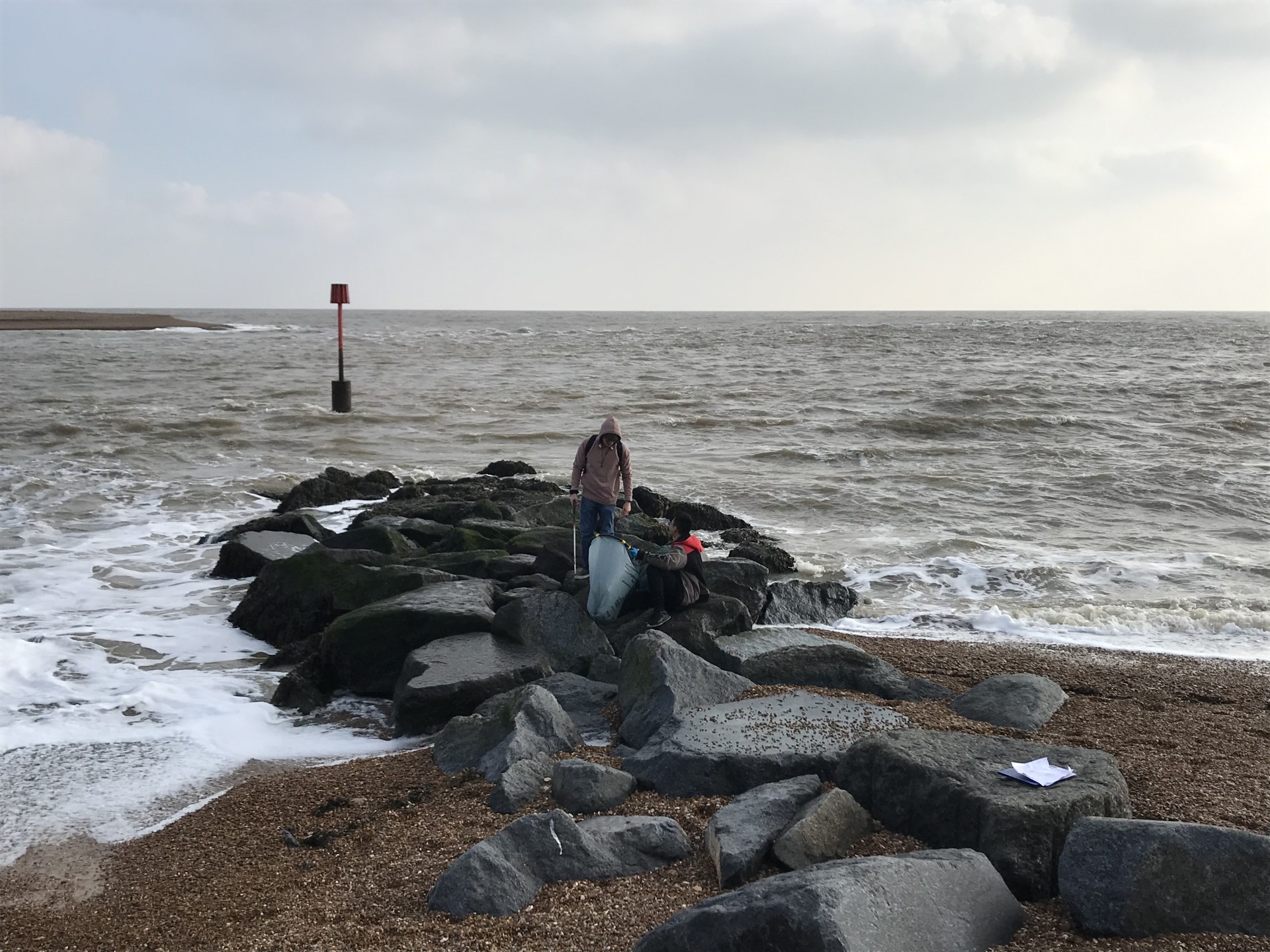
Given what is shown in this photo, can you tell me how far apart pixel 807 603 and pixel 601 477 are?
2339 mm

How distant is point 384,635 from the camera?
25.9 ft

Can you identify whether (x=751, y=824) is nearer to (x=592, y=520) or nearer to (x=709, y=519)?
(x=592, y=520)

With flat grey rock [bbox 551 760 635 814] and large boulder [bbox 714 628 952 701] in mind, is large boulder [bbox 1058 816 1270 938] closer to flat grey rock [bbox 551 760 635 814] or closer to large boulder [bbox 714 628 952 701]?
flat grey rock [bbox 551 760 635 814]

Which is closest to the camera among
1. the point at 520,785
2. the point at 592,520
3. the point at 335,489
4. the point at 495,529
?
the point at 520,785

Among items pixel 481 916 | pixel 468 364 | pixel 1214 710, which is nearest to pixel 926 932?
pixel 481 916

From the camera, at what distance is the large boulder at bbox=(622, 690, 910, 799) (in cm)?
534

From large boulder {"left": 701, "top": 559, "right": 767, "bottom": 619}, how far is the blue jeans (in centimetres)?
107

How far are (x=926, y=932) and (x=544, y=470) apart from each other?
15551mm

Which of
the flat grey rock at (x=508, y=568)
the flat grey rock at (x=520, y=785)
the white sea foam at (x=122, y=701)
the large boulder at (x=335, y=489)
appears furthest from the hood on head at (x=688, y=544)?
the large boulder at (x=335, y=489)

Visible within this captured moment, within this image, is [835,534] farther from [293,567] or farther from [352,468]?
[352,468]

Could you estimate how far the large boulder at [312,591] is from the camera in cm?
899

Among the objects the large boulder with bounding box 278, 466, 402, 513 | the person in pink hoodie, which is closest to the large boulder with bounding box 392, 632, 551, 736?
the person in pink hoodie

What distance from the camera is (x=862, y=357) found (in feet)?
162

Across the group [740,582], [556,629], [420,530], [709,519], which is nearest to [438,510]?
[420,530]
